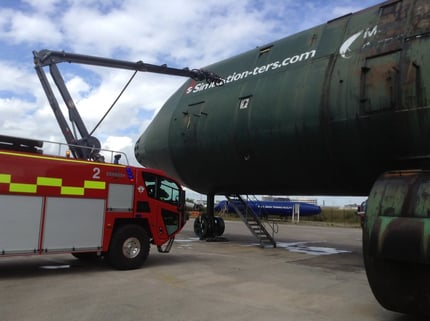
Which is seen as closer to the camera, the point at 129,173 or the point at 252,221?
the point at 129,173

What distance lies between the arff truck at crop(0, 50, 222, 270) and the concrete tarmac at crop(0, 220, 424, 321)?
0.68 m

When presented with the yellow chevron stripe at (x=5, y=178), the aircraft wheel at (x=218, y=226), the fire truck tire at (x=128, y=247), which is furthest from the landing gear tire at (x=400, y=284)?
the aircraft wheel at (x=218, y=226)

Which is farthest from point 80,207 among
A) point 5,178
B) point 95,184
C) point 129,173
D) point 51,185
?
point 5,178

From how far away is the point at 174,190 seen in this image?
483 inches

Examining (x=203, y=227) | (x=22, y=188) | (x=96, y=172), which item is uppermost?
(x=96, y=172)

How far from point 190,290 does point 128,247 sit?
281 centimetres

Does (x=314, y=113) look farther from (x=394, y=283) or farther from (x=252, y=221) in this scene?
(x=252, y=221)

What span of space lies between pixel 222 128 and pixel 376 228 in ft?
28.1

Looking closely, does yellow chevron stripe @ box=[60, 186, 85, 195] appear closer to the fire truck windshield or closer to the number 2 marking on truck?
the number 2 marking on truck

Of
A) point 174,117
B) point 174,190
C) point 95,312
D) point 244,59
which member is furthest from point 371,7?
point 95,312

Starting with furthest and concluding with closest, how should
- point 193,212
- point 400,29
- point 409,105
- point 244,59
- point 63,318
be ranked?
point 193,212, point 244,59, point 400,29, point 409,105, point 63,318

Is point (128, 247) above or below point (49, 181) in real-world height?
below

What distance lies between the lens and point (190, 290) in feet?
27.9

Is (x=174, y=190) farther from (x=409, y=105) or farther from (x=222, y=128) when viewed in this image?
(x=409, y=105)
